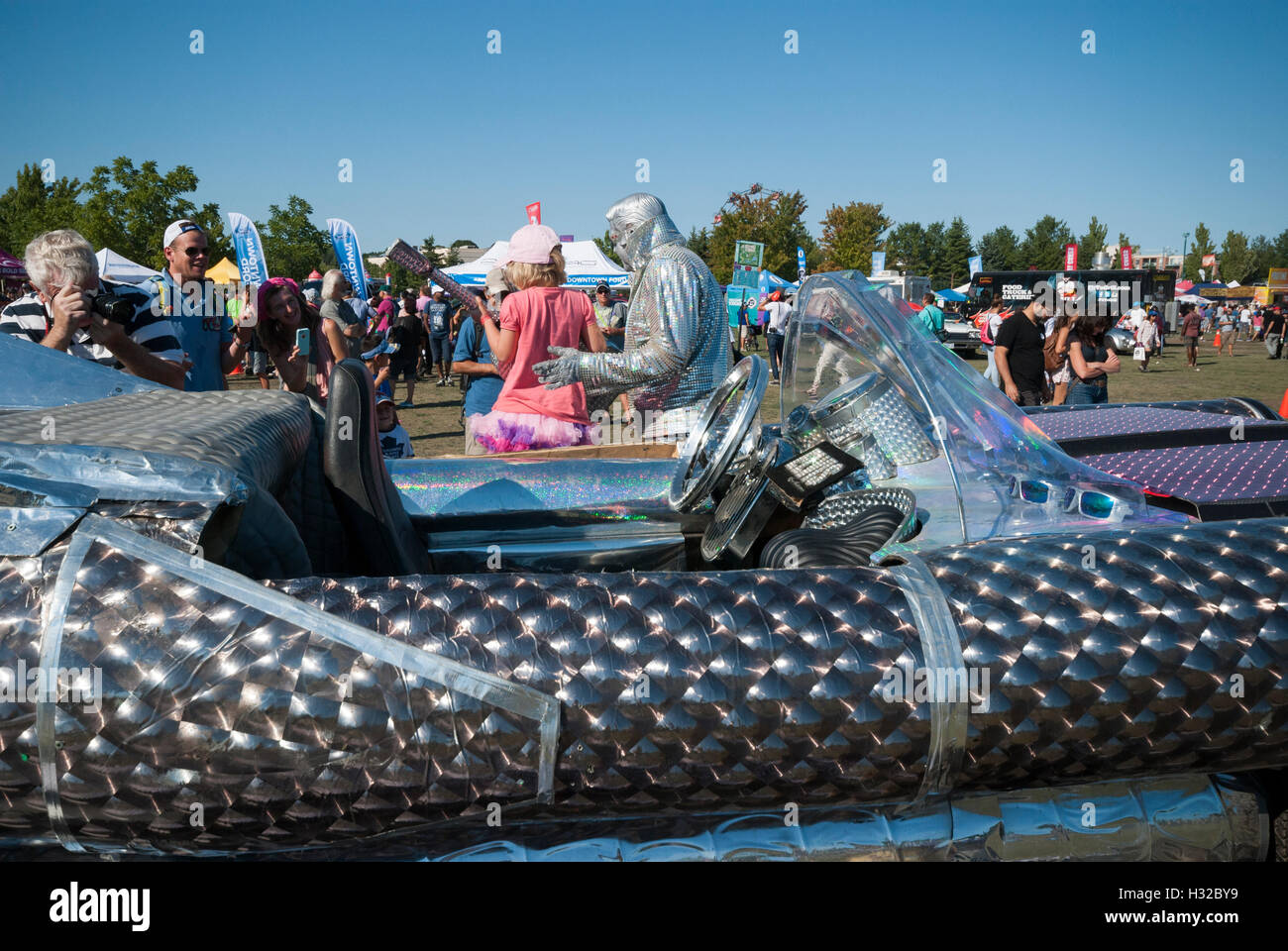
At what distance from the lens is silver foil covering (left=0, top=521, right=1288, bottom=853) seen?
1.05m

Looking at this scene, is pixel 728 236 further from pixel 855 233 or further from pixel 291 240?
pixel 291 240

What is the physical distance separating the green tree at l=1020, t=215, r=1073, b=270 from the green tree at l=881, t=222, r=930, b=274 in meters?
10.1

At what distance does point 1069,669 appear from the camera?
3.76 ft

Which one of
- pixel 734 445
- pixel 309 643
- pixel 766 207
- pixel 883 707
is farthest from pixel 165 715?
pixel 766 207

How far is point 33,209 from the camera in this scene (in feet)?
101

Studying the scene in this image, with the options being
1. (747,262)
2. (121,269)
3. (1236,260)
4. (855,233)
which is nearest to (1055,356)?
(747,262)

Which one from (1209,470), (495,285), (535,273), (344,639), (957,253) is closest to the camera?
(344,639)

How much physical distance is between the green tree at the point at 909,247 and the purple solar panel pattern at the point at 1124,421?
215ft

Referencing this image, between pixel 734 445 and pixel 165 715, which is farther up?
pixel 734 445

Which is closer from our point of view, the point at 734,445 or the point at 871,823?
the point at 871,823

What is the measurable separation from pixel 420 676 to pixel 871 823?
2.24 ft

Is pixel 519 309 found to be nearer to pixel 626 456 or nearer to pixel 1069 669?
pixel 626 456

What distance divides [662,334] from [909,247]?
227 feet

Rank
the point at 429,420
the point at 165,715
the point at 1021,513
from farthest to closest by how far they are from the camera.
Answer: the point at 429,420, the point at 1021,513, the point at 165,715
